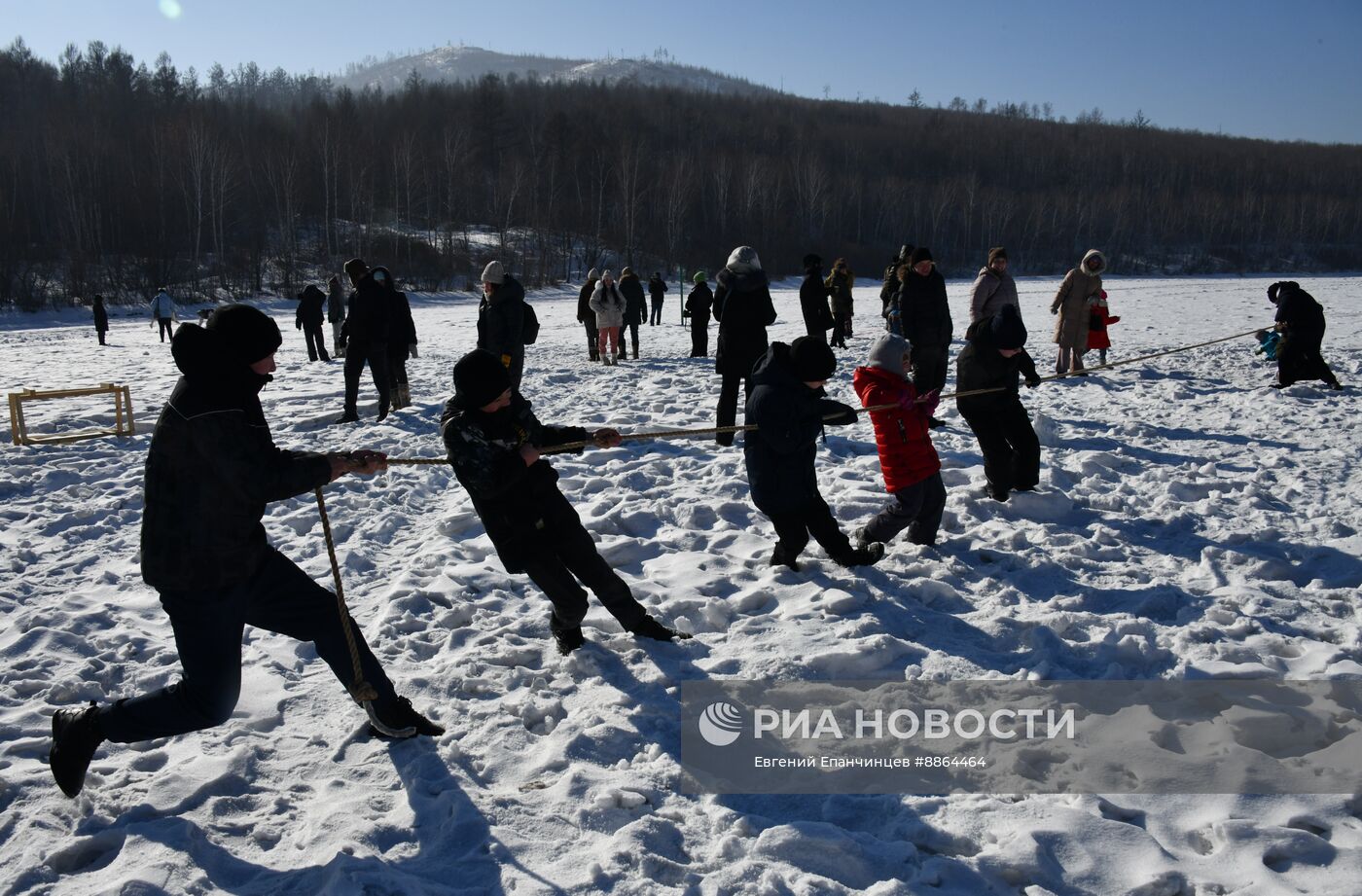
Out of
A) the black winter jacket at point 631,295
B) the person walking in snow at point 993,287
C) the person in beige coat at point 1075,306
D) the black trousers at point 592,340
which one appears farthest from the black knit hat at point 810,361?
the black winter jacket at point 631,295

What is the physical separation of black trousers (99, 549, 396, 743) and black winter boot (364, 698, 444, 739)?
1.66 feet

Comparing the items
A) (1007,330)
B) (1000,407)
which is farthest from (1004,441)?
(1007,330)

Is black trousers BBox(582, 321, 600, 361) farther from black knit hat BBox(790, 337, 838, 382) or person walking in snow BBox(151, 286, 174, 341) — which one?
person walking in snow BBox(151, 286, 174, 341)

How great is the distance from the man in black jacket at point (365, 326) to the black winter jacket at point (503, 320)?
4.87ft

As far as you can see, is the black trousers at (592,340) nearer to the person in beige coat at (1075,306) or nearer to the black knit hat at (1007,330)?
the person in beige coat at (1075,306)

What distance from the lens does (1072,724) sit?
3.51 metres

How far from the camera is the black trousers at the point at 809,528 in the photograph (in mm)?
4965

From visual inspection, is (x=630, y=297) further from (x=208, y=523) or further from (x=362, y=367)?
(x=208, y=523)

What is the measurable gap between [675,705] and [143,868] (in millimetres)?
1958

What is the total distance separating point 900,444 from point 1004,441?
1441 mm

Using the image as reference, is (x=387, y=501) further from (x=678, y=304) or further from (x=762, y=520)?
(x=678, y=304)

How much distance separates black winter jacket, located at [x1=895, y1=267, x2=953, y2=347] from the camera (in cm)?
813

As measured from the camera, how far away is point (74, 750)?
316 centimetres

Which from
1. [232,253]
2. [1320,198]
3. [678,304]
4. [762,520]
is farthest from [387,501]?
[1320,198]
